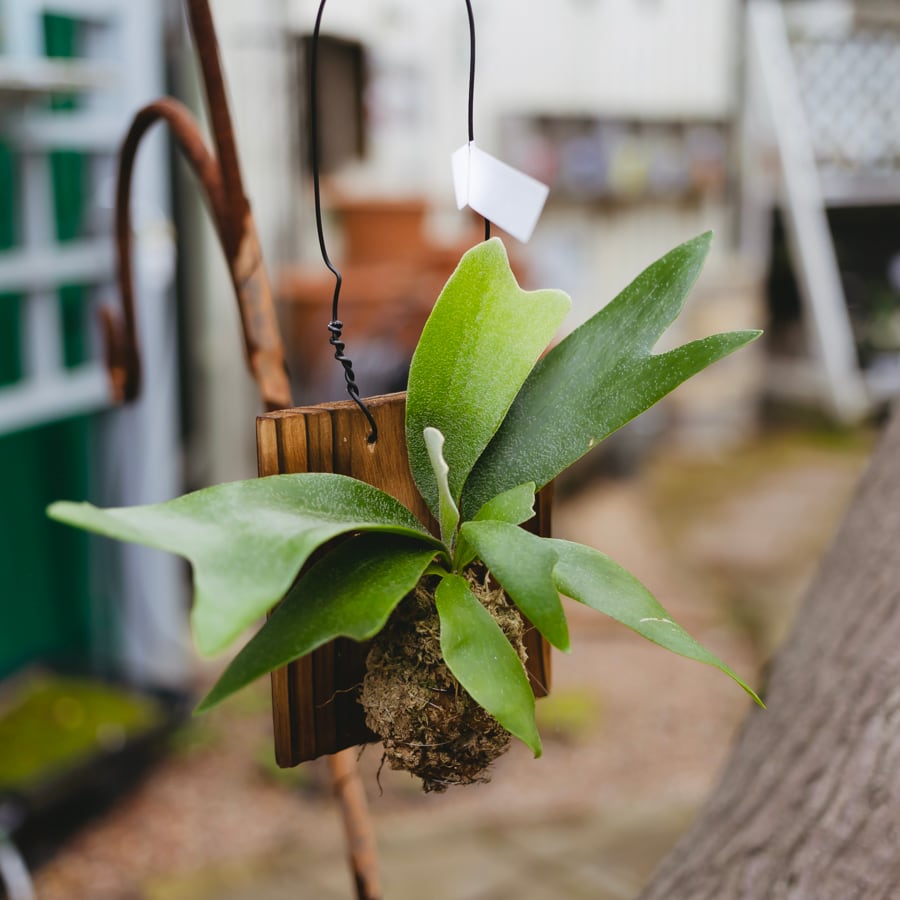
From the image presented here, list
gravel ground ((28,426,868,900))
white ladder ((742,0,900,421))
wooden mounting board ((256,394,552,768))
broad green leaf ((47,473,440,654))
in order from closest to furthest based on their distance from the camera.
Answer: broad green leaf ((47,473,440,654)) < wooden mounting board ((256,394,552,768)) < gravel ground ((28,426,868,900)) < white ladder ((742,0,900,421))

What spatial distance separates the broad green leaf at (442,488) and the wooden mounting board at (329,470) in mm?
33

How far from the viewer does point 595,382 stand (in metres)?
0.65

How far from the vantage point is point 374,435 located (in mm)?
666

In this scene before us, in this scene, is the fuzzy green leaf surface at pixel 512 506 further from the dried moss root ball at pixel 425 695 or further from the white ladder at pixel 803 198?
the white ladder at pixel 803 198

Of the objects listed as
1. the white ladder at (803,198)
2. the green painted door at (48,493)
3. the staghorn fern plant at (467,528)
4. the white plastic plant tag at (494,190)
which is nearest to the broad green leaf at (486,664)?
the staghorn fern plant at (467,528)

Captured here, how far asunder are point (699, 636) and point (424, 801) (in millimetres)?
1196

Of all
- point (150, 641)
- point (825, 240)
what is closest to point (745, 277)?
point (825, 240)

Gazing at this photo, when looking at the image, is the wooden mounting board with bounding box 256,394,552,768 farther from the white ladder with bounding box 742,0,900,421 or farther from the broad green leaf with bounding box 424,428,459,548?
the white ladder with bounding box 742,0,900,421

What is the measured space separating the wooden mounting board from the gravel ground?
1.27 m

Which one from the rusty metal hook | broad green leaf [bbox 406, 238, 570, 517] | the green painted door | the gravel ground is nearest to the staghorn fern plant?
broad green leaf [bbox 406, 238, 570, 517]

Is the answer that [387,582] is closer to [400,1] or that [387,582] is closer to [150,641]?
[150,641]

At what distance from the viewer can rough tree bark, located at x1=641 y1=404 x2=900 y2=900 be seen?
0.89 meters

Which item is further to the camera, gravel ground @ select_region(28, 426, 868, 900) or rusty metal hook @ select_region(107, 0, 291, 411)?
gravel ground @ select_region(28, 426, 868, 900)

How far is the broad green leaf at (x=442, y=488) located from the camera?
1.93ft
